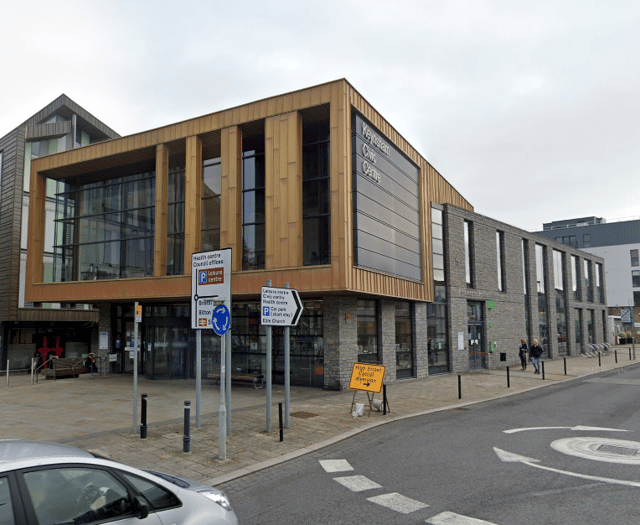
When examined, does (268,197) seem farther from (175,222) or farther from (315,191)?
(175,222)

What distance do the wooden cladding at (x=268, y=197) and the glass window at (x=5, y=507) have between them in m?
12.8

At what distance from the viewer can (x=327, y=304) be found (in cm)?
1762

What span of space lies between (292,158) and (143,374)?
508 inches

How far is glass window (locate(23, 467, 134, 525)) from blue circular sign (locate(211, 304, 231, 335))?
5.86 m

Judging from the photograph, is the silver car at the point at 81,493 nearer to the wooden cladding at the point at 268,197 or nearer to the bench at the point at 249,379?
the wooden cladding at the point at 268,197

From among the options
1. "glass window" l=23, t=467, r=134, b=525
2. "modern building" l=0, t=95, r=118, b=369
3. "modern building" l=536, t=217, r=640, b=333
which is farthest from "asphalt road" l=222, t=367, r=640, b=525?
"modern building" l=536, t=217, r=640, b=333

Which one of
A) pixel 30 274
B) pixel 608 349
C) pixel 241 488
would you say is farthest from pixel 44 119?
pixel 608 349

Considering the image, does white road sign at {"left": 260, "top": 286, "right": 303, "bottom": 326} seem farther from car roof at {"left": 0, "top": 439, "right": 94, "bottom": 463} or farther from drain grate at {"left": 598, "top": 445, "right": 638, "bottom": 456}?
car roof at {"left": 0, "top": 439, "right": 94, "bottom": 463}

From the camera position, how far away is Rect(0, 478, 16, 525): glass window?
118 inches

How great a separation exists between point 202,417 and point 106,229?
13.6m

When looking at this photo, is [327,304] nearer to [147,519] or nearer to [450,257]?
[450,257]

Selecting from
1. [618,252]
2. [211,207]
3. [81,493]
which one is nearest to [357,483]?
[81,493]

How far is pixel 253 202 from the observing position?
61.1ft

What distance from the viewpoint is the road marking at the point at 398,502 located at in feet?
20.0
